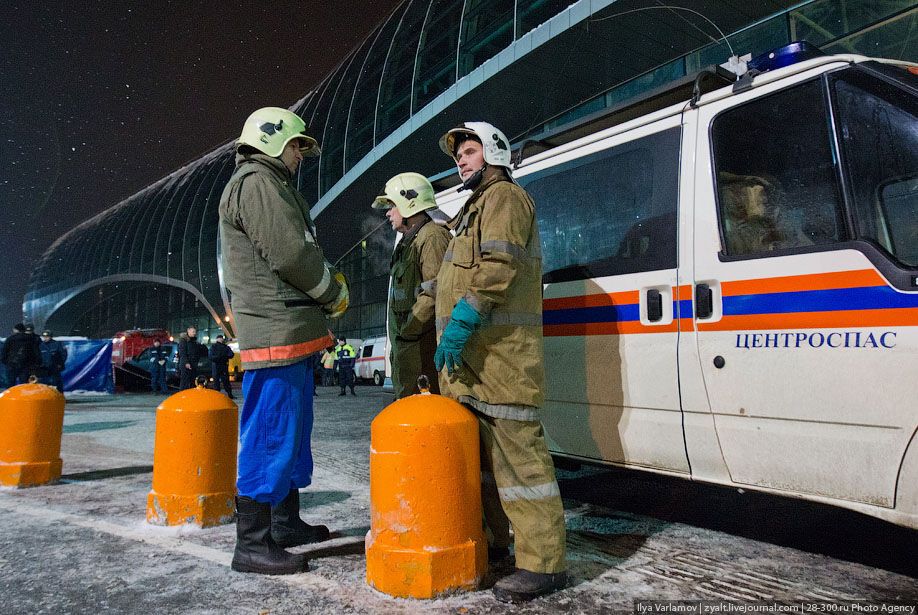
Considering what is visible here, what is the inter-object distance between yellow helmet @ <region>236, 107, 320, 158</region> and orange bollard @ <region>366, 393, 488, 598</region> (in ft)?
5.07

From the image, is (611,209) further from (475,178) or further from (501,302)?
(501,302)

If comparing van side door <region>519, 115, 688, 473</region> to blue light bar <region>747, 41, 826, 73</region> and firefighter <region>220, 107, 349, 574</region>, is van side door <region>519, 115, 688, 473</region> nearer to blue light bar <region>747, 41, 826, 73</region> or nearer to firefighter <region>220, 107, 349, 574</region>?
blue light bar <region>747, 41, 826, 73</region>

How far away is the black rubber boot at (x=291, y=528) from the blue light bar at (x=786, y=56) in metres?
3.16

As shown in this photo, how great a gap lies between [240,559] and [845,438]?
2562 millimetres

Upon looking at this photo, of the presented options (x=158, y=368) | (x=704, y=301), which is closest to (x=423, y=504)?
(x=704, y=301)

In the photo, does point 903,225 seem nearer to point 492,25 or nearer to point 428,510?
point 428,510

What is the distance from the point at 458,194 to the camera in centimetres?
451

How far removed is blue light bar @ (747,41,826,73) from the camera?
270 centimetres

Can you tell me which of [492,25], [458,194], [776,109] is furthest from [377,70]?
[776,109]

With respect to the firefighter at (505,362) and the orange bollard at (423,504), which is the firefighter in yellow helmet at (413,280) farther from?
the orange bollard at (423,504)

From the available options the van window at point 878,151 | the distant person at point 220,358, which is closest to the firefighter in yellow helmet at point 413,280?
the van window at point 878,151

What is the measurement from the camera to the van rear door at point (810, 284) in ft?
7.25

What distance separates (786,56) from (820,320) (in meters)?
1.28

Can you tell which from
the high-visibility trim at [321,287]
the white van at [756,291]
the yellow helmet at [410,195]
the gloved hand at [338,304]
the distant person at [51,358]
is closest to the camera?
the white van at [756,291]
